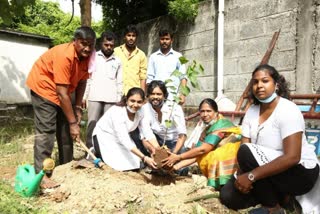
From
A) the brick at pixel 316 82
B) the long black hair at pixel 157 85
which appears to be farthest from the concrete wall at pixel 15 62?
the brick at pixel 316 82

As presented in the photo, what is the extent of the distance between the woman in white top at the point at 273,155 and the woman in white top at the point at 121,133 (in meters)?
1.21

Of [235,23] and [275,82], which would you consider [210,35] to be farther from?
[275,82]

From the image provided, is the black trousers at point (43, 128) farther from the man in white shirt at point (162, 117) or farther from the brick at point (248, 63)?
the brick at point (248, 63)

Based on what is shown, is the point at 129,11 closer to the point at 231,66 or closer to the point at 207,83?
the point at 207,83

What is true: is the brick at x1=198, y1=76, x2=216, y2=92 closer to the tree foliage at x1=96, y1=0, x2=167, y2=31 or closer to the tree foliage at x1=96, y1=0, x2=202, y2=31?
the tree foliage at x1=96, y1=0, x2=202, y2=31

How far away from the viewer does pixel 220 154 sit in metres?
3.09

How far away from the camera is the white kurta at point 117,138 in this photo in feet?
11.8

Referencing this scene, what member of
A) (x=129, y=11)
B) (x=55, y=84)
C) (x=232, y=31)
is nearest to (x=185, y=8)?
(x=232, y=31)

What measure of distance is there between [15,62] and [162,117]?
6.82m

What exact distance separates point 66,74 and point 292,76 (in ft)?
9.11

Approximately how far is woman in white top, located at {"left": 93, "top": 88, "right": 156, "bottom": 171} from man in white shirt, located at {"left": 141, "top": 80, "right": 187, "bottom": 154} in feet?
0.43

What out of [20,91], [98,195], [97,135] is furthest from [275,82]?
[20,91]

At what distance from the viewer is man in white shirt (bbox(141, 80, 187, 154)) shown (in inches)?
144

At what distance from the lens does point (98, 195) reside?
2.91 meters
